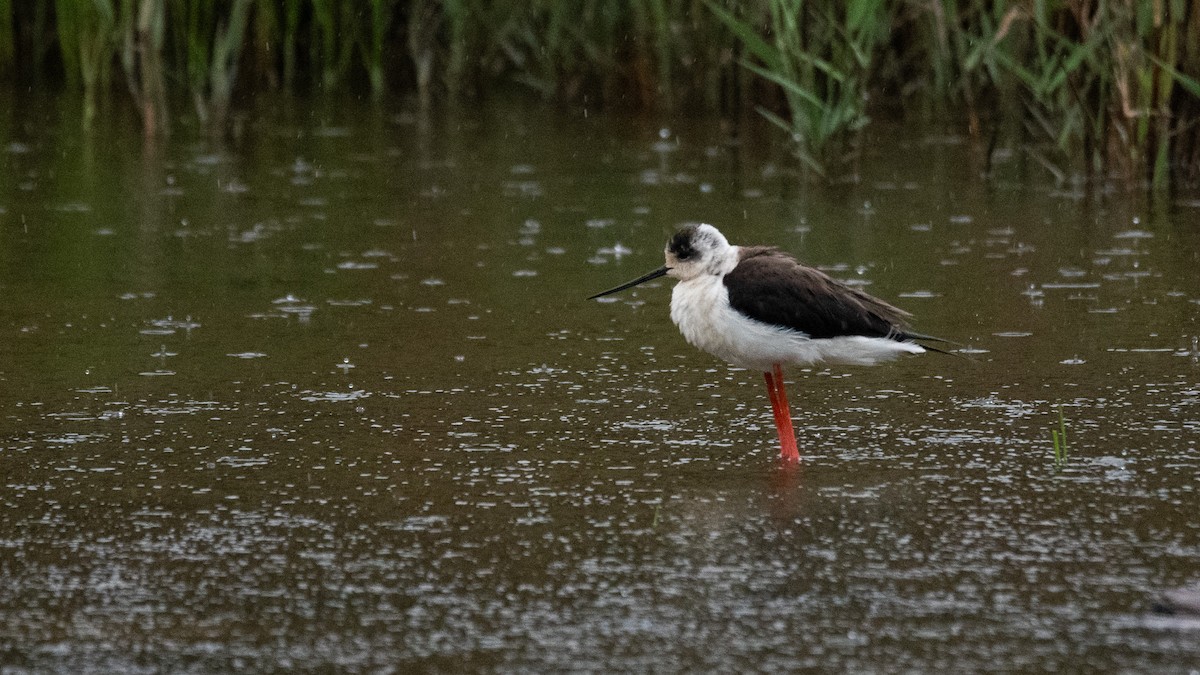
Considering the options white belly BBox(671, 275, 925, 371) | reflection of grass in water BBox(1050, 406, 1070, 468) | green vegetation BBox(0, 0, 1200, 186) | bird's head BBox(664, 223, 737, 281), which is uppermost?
green vegetation BBox(0, 0, 1200, 186)

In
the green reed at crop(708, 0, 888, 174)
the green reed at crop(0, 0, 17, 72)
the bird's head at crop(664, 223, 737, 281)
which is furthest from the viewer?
the green reed at crop(0, 0, 17, 72)

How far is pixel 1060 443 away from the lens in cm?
570

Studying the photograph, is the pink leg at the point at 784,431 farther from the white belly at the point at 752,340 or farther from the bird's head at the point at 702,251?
the bird's head at the point at 702,251

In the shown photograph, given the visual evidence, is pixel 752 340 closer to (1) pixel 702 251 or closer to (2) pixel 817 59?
(1) pixel 702 251

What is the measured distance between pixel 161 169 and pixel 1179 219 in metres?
6.01

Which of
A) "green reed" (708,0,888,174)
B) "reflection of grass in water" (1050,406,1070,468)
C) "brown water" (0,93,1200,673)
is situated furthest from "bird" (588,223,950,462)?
"green reed" (708,0,888,174)

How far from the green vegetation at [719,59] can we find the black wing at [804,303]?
136 inches

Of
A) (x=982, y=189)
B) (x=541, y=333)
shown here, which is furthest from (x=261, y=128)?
(x=541, y=333)

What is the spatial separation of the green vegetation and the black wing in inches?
136

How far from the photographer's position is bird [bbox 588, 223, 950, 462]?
577cm

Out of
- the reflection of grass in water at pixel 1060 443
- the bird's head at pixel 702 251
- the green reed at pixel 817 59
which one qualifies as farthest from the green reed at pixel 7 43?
the reflection of grass in water at pixel 1060 443

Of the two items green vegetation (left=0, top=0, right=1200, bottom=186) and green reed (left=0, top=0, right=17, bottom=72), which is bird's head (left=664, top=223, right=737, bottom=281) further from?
green reed (left=0, top=0, right=17, bottom=72)

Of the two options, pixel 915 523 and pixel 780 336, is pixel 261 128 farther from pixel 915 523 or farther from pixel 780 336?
pixel 915 523

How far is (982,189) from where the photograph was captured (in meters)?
10.6
